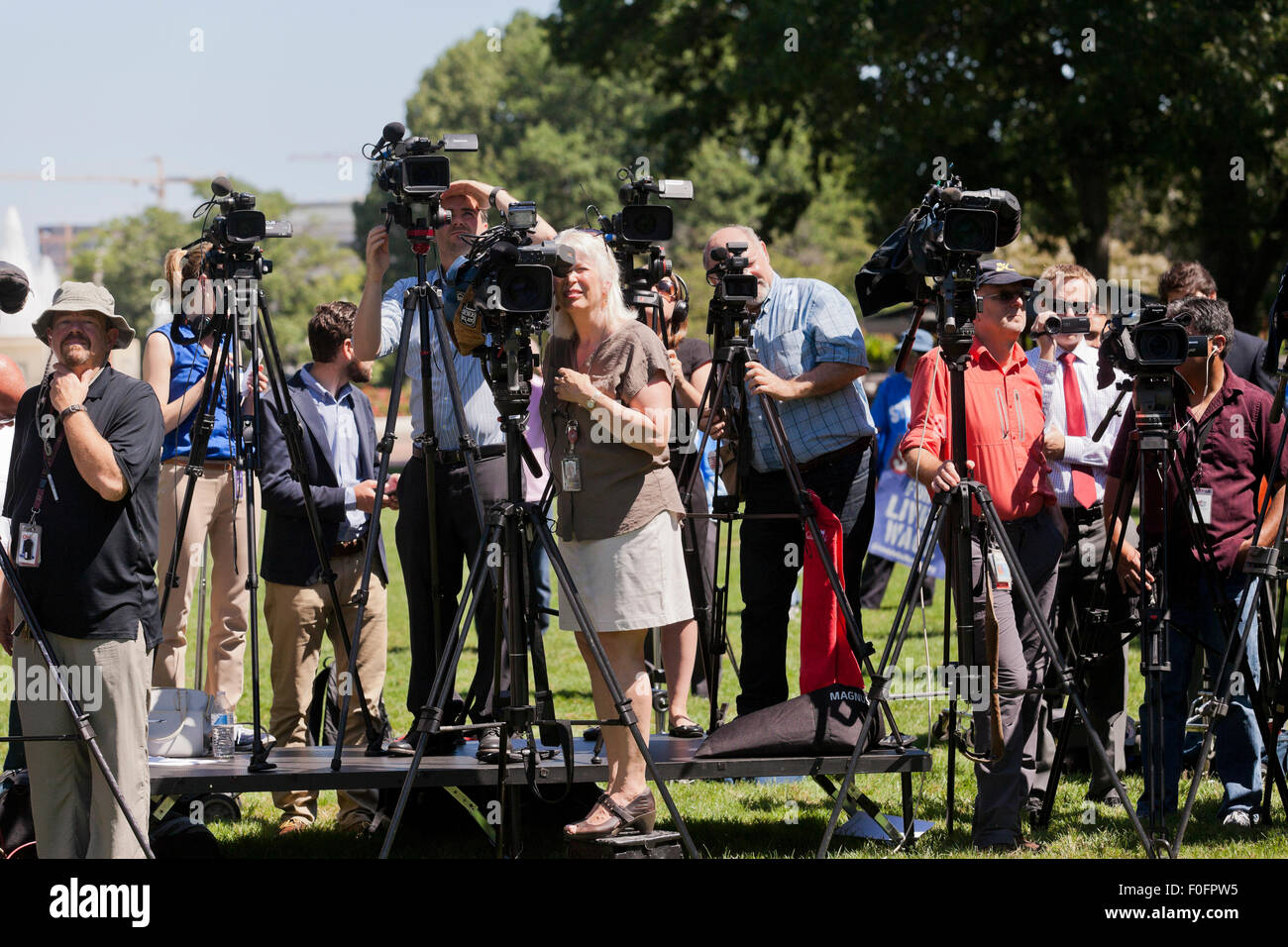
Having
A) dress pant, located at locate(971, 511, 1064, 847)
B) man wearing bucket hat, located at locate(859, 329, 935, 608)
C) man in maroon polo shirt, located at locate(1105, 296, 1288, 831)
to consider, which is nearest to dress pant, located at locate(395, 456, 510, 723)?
dress pant, located at locate(971, 511, 1064, 847)

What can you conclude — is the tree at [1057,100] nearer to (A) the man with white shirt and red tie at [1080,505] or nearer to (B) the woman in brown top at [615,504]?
(A) the man with white shirt and red tie at [1080,505]

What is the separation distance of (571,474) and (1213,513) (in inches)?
99.0

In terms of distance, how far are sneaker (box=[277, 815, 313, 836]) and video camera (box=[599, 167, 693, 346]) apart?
2.34 meters

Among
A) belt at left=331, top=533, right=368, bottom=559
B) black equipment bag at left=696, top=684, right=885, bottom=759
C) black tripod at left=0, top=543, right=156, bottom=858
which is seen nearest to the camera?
black tripod at left=0, top=543, right=156, bottom=858

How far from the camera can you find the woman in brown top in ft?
15.6

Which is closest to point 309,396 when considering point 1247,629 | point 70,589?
point 70,589

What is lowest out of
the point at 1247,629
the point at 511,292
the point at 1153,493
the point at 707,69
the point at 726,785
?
the point at 726,785

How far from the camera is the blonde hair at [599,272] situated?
15.7 feet

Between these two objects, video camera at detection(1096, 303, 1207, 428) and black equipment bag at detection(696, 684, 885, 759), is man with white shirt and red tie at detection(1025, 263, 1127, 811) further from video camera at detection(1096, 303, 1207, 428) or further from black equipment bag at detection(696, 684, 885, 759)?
black equipment bag at detection(696, 684, 885, 759)

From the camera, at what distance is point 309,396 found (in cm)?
600

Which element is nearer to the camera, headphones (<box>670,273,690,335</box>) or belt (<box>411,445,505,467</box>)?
belt (<box>411,445,505,467</box>)
